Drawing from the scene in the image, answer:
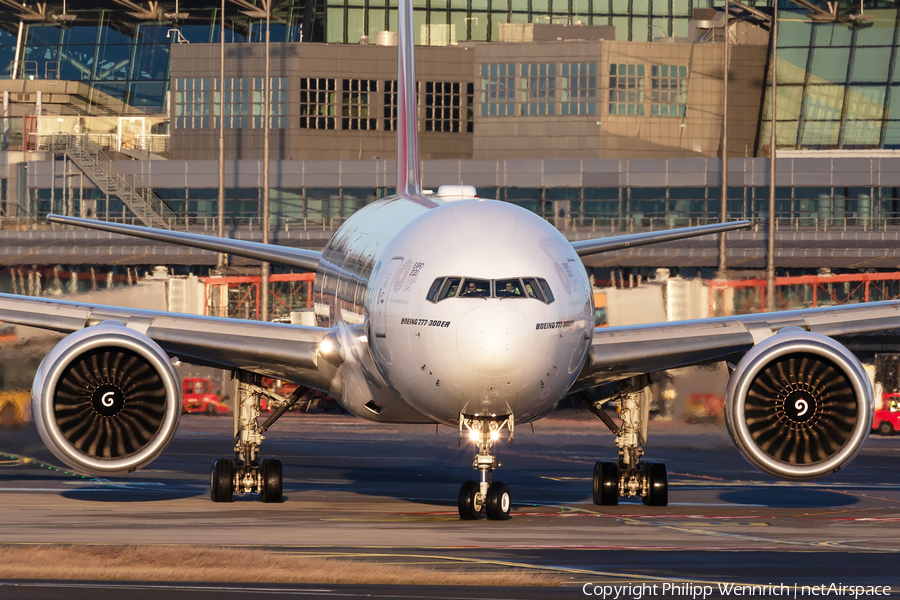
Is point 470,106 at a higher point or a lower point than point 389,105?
higher

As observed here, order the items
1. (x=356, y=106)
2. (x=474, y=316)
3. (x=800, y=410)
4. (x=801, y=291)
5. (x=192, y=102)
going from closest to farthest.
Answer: (x=474, y=316), (x=800, y=410), (x=801, y=291), (x=356, y=106), (x=192, y=102)

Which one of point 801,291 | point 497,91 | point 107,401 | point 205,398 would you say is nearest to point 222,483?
point 107,401

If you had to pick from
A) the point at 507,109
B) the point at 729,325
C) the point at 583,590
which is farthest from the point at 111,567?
the point at 507,109

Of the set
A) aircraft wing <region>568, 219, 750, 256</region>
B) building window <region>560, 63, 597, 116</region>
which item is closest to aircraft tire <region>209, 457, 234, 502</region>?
aircraft wing <region>568, 219, 750, 256</region>

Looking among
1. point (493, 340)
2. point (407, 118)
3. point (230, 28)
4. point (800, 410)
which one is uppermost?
point (230, 28)

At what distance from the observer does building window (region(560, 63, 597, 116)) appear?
303ft

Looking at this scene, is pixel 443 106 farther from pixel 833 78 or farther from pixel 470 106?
pixel 833 78

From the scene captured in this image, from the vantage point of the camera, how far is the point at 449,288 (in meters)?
19.1

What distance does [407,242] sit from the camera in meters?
20.8

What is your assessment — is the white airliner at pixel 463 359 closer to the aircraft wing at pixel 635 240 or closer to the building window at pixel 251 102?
the aircraft wing at pixel 635 240

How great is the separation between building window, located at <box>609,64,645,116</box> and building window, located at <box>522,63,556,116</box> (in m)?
3.74

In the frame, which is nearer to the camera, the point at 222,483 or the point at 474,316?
the point at 474,316

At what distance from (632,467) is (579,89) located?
230 feet

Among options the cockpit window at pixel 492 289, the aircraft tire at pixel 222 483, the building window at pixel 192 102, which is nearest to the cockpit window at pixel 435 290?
the cockpit window at pixel 492 289
